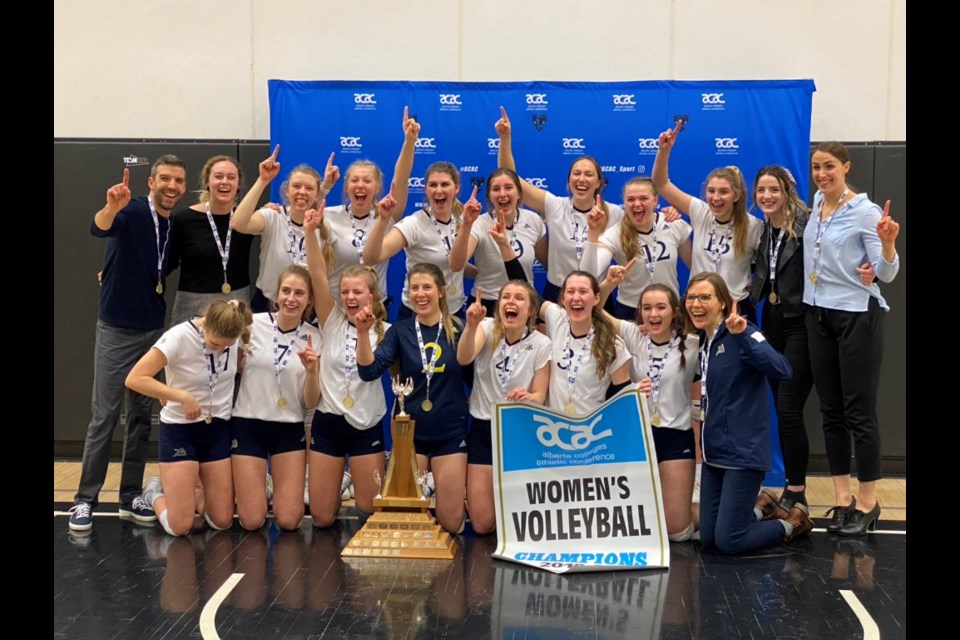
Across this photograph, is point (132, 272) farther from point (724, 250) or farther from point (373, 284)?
point (724, 250)

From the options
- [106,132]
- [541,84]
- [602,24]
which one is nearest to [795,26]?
[602,24]

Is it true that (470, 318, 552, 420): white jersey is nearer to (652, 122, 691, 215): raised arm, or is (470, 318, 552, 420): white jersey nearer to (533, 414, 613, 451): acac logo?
(533, 414, 613, 451): acac logo

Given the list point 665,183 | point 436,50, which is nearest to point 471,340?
point 665,183

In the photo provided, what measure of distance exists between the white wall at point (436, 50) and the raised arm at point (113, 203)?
93.4 inches

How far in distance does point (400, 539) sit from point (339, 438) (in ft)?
2.75

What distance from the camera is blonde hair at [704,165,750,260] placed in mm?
6461

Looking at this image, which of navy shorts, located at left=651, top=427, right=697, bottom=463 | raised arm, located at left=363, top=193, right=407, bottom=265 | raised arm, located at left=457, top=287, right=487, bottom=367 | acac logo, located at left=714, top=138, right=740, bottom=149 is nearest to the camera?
raised arm, located at left=457, top=287, right=487, bottom=367

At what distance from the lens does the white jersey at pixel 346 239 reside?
6.66 meters

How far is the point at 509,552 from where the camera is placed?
5.62 metres

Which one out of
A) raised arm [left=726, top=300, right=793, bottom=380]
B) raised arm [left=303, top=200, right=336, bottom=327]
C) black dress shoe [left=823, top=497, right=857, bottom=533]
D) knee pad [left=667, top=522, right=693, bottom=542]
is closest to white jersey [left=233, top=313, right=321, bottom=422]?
raised arm [left=303, top=200, right=336, bottom=327]

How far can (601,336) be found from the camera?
6.06 m

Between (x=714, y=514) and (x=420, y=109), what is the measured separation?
404cm

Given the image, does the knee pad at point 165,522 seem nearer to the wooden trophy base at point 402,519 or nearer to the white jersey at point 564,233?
the wooden trophy base at point 402,519

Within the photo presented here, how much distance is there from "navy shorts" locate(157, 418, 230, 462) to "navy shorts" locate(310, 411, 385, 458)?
56 cm
